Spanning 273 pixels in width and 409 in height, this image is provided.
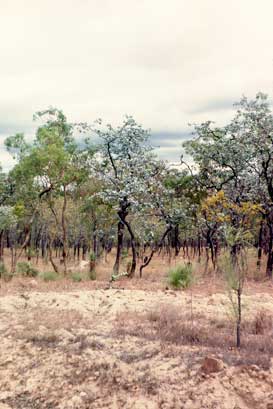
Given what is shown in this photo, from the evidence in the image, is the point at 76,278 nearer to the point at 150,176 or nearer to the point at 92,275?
the point at 92,275

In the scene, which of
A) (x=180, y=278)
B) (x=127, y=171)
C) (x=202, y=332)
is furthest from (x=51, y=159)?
(x=202, y=332)

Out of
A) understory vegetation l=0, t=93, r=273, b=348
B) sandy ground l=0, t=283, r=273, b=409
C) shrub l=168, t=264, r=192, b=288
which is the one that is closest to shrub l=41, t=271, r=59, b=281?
understory vegetation l=0, t=93, r=273, b=348

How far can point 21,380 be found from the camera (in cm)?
695

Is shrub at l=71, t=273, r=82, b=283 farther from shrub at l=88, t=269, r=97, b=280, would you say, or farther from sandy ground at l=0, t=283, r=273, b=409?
sandy ground at l=0, t=283, r=273, b=409

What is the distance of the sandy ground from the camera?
19.5ft

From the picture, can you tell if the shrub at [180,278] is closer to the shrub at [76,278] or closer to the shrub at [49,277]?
the shrub at [76,278]

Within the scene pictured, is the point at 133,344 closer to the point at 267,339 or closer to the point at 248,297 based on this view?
the point at 267,339

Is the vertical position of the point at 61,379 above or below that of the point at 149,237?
below

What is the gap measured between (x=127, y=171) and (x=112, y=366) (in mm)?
11621

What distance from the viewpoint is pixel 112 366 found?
6949 millimetres

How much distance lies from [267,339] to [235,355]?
1.06 metres

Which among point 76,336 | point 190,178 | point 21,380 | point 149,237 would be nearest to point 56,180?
point 149,237

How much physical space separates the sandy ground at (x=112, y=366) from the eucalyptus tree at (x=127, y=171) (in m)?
7.21

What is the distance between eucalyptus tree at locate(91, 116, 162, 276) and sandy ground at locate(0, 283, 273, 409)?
284 inches
